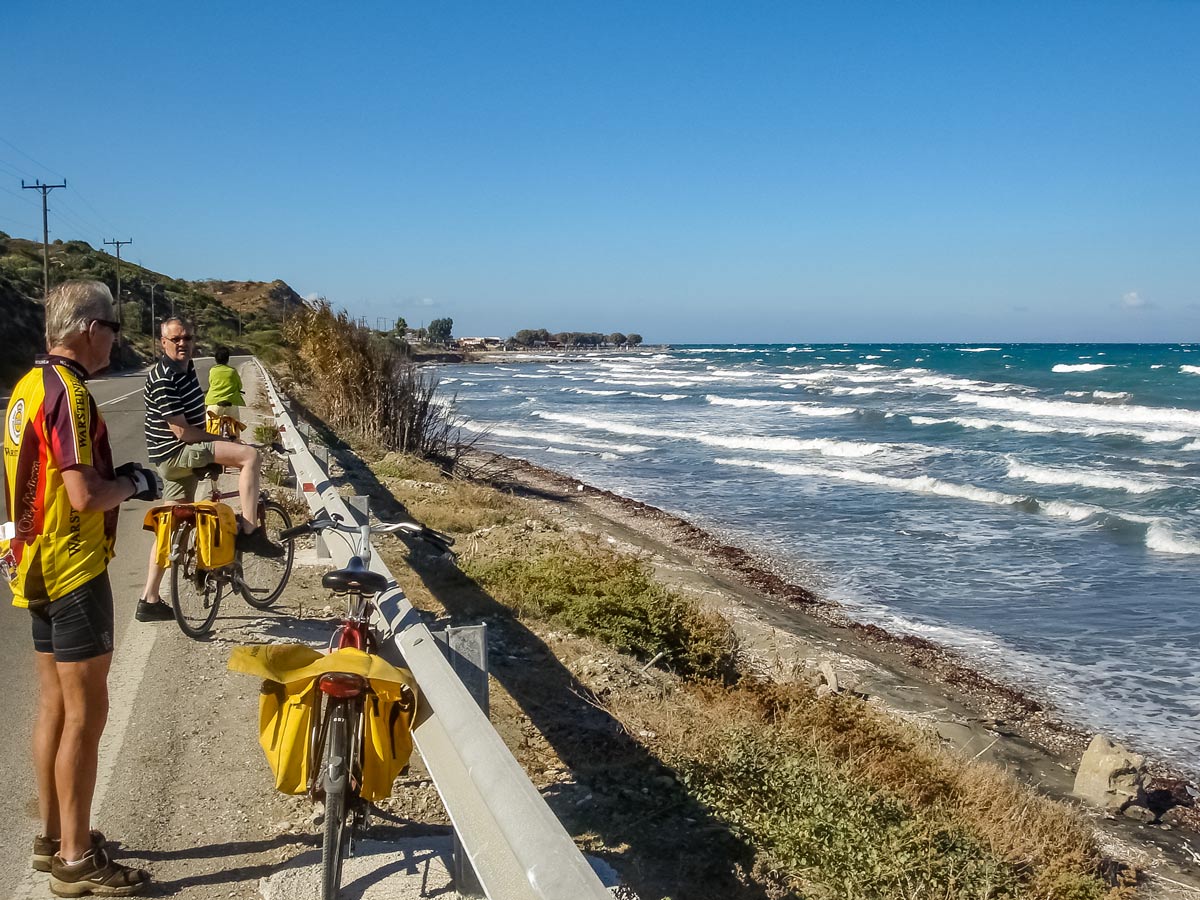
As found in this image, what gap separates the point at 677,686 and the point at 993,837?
85.9 inches

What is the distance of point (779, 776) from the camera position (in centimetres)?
491

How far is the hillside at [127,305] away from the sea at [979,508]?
43.5 ft

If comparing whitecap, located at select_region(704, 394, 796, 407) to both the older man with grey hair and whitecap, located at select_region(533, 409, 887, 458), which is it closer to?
whitecap, located at select_region(533, 409, 887, 458)

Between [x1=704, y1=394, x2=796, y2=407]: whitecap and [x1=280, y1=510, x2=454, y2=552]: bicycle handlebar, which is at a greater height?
[x1=280, y1=510, x2=454, y2=552]: bicycle handlebar

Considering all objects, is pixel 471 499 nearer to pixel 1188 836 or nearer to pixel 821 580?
pixel 821 580

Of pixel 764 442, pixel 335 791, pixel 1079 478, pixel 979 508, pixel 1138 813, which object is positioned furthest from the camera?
pixel 764 442

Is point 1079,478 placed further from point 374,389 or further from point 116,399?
point 116,399

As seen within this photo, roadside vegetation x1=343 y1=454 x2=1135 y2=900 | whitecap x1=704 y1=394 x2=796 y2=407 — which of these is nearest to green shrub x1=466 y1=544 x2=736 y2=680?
roadside vegetation x1=343 y1=454 x2=1135 y2=900

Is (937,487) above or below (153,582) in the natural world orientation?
below

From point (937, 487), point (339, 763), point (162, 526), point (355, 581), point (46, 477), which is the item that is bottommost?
point (937, 487)

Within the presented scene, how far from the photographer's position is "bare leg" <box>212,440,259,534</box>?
633 centimetres

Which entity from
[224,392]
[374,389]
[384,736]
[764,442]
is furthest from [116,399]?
[384,736]

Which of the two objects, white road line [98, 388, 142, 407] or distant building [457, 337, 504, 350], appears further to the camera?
distant building [457, 337, 504, 350]

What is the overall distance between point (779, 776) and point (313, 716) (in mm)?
2611
